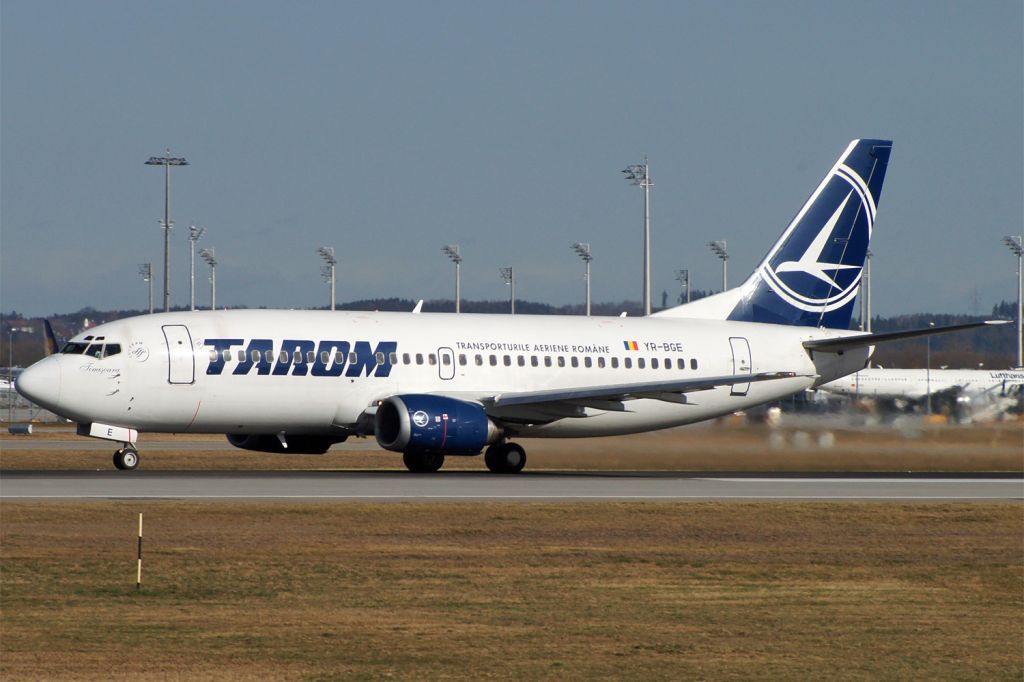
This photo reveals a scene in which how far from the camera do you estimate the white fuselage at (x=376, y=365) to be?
120ft

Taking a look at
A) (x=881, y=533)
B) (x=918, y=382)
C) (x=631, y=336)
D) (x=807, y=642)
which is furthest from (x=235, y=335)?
(x=918, y=382)

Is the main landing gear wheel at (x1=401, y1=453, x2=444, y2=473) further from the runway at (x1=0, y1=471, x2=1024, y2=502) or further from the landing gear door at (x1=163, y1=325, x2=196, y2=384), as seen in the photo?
the landing gear door at (x1=163, y1=325, x2=196, y2=384)

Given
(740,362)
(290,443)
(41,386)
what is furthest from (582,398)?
(41,386)

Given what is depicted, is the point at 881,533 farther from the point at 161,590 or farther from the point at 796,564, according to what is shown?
the point at 161,590

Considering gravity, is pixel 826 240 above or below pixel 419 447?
above

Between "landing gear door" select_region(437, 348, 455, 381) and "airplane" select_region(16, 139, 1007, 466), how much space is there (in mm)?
40

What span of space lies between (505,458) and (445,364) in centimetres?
292

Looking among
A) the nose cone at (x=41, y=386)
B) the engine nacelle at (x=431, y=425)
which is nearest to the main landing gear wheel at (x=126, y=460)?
the nose cone at (x=41, y=386)

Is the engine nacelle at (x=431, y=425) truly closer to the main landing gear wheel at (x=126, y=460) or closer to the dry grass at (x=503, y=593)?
the main landing gear wheel at (x=126, y=460)

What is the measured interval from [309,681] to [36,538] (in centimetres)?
990

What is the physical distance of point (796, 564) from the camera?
22.2 meters

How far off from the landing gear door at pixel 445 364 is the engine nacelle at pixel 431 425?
183cm

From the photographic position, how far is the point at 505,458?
3944 centimetres

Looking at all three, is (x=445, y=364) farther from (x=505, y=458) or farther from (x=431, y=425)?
(x=431, y=425)
